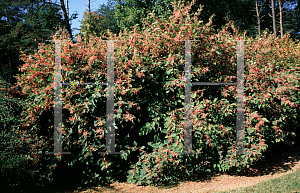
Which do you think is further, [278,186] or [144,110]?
[144,110]

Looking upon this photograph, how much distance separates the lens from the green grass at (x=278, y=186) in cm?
358

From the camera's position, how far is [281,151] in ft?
19.3

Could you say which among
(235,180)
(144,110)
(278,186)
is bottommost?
(235,180)

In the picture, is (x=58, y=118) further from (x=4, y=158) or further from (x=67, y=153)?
(x=4, y=158)

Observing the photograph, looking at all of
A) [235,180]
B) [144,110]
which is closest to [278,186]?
[235,180]

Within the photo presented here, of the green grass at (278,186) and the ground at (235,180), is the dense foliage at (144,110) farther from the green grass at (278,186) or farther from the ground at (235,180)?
the green grass at (278,186)

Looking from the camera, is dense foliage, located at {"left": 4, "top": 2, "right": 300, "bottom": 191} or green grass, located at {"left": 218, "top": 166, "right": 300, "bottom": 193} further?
dense foliage, located at {"left": 4, "top": 2, "right": 300, "bottom": 191}

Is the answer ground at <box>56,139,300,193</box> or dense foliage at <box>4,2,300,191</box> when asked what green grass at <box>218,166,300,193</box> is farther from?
dense foliage at <box>4,2,300,191</box>

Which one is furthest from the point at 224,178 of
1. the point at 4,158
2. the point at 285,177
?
the point at 4,158

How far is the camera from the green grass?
3.58m

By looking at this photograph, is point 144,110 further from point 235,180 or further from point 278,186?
point 278,186

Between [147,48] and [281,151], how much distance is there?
14.6ft

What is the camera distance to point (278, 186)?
12.2 feet

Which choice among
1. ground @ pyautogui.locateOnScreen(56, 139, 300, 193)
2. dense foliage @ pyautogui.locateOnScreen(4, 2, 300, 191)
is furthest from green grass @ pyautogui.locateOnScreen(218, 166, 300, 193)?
dense foliage @ pyautogui.locateOnScreen(4, 2, 300, 191)
